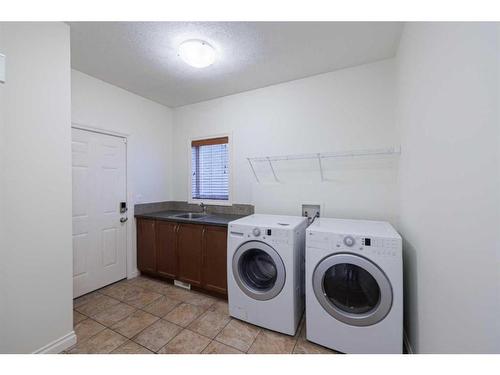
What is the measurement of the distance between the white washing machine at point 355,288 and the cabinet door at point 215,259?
0.97 m

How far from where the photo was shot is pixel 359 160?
7.01 ft

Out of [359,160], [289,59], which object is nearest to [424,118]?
[359,160]

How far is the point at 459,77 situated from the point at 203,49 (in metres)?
1.73

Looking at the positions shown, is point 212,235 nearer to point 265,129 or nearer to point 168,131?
point 265,129

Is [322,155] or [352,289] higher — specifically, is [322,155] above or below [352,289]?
above

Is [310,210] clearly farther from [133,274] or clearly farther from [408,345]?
[133,274]

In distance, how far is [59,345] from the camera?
1529mm

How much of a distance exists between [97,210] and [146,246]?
75cm

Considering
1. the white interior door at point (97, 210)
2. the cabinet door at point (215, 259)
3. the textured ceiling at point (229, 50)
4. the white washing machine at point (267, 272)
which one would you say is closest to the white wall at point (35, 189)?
the textured ceiling at point (229, 50)

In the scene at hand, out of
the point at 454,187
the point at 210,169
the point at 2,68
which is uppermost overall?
the point at 2,68

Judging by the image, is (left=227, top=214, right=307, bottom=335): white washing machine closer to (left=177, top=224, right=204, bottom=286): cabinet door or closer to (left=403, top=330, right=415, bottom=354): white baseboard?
(left=177, top=224, right=204, bottom=286): cabinet door

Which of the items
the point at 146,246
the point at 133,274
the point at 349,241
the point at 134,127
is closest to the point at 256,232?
the point at 349,241

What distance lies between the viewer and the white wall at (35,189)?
4.27 feet

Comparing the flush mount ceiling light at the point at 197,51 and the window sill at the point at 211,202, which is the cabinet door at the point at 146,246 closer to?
the window sill at the point at 211,202
